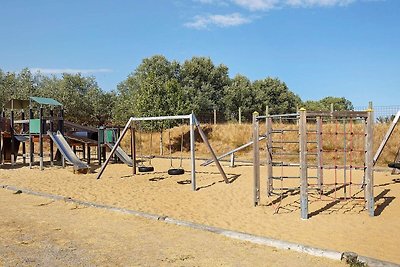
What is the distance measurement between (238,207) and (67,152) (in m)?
9.26

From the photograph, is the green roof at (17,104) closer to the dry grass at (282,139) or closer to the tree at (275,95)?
the dry grass at (282,139)

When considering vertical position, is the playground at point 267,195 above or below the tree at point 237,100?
below

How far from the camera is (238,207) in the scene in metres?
7.68

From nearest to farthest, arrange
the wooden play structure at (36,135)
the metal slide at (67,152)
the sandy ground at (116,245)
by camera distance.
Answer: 1. the sandy ground at (116,245)
2. the metal slide at (67,152)
3. the wooden play structure at (36,135)

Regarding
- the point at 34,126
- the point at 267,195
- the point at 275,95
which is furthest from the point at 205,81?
the point at 267,195

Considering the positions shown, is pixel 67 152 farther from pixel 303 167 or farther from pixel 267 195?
pixel 303 167

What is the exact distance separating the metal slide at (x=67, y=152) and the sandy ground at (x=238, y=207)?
589 mm

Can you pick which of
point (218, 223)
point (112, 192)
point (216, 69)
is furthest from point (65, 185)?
point (216, 69)

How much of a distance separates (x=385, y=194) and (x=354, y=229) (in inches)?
127

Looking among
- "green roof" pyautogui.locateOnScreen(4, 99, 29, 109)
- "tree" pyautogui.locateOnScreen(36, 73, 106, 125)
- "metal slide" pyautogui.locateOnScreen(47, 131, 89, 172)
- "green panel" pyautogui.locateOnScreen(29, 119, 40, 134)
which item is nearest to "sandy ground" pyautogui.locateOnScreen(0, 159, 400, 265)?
"metal slide" pyautogui.locateOnScreen(47, 131, 89, 172)

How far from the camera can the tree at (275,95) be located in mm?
45750

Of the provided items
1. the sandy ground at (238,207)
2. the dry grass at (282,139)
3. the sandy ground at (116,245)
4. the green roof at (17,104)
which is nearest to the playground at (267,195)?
the sandy ground at (238,207)

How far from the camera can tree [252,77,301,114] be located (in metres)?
45.8

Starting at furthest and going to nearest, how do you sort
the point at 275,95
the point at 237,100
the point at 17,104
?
the point at 275,95, the point at 237,100, the point at 17,104
